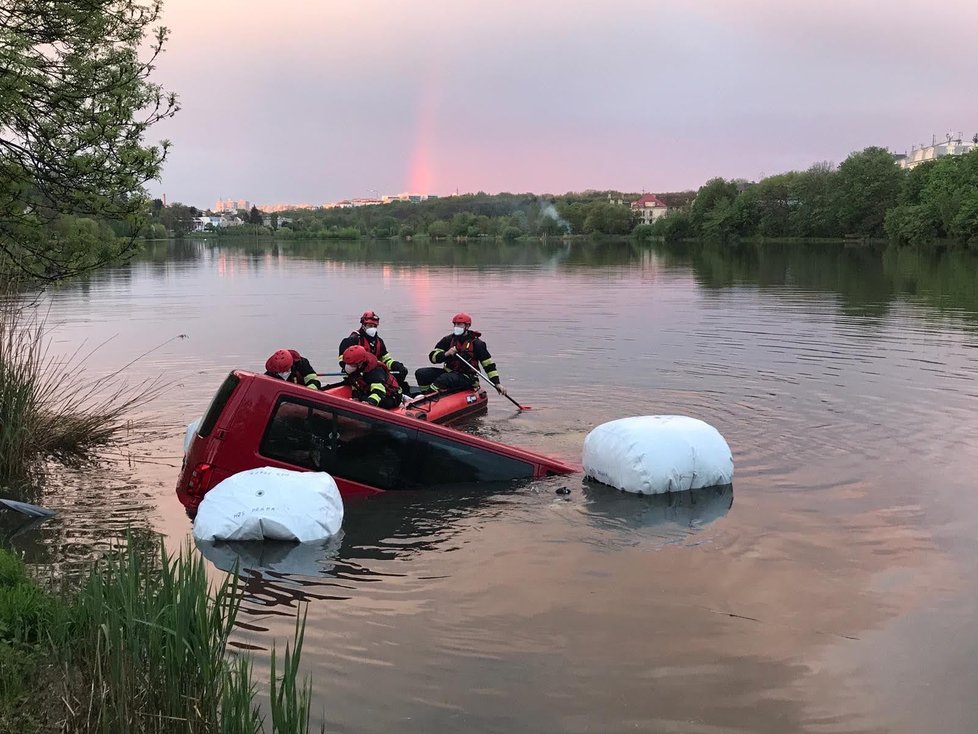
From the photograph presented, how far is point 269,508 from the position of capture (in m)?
7.61

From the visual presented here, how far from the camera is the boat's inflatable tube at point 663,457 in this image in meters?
8.98

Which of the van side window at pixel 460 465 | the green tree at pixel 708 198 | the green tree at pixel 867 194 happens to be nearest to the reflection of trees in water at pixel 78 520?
the van side window at pixel 460 465

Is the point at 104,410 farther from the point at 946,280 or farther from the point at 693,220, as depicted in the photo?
the point at 693,220

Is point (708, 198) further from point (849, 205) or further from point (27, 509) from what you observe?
point (27, 509)

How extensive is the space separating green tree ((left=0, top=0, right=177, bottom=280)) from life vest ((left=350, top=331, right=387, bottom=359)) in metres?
4.02

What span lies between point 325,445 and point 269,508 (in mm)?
1234

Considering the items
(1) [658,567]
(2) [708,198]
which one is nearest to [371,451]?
(1) [658,567]

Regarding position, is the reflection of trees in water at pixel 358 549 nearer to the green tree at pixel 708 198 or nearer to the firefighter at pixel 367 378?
the firefighter at pixel 367 378

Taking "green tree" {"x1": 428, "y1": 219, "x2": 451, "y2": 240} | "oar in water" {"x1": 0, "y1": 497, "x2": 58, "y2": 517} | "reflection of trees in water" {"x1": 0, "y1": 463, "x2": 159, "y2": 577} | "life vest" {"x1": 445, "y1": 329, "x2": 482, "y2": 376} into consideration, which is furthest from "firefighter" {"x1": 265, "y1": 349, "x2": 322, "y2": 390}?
"green tree" {"x1": 428, "y1": 219, "x2": 451, "y2": 240}

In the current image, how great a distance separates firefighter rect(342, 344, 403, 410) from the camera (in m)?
10.8

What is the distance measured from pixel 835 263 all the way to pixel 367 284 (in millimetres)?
31167

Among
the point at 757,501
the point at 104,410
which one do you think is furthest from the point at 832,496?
the point at 104,410

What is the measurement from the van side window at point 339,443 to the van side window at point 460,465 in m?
0.22

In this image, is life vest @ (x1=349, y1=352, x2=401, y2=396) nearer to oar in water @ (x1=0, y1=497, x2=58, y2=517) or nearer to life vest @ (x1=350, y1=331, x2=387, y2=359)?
life vest @ (x1=350, y1=331, x2=387, y2=359)
